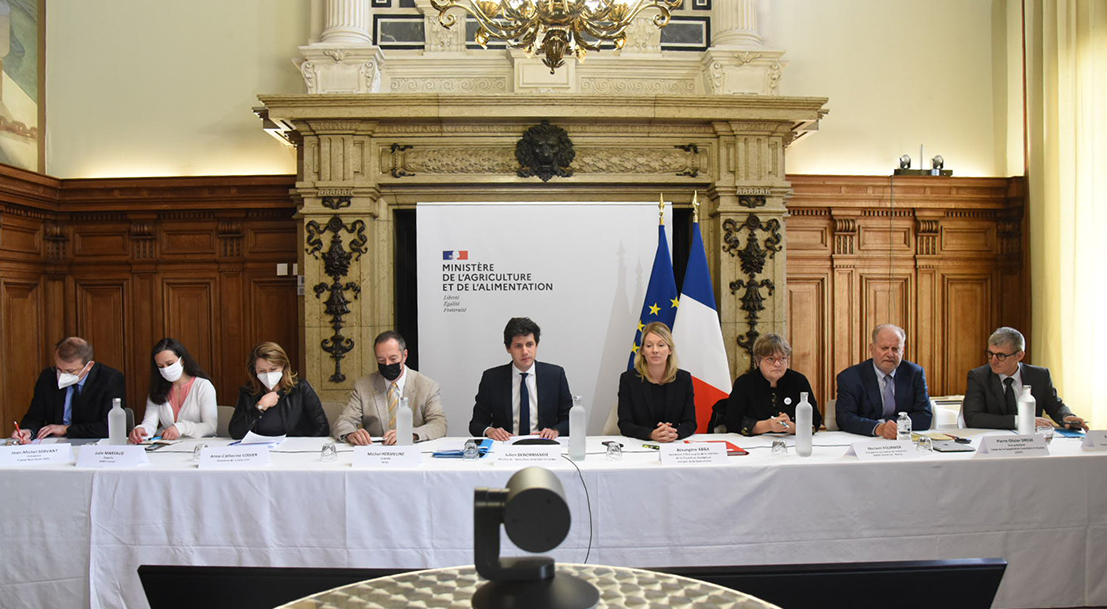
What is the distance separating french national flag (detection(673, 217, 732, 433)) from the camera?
15.8 feet

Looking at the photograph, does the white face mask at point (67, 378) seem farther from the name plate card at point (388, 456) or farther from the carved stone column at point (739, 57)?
the carved stone column at point (739, 57)

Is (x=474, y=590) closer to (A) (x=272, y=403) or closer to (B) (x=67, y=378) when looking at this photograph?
(A) (x=272, y=403)

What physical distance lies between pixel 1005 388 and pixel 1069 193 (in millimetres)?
2926

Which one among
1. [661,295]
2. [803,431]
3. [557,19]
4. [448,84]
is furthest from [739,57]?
[803,431]

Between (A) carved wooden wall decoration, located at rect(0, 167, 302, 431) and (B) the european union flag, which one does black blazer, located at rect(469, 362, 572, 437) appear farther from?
(A) carved wooden wall decoration, located at rect(0, 167, 302, 431)

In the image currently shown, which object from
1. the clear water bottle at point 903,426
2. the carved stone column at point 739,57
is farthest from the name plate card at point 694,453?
the carved stone column at point 739,57

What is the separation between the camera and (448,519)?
2.79 m

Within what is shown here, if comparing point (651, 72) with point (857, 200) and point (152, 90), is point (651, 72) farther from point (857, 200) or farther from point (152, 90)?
point (152, 90)

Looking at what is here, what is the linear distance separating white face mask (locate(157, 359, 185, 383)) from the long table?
909 mm

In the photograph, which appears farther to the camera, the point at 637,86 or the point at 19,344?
the point at 637,86

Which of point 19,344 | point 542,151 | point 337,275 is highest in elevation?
point 542,151

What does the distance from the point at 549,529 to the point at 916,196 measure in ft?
20.5

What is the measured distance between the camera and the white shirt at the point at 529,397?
3830mm

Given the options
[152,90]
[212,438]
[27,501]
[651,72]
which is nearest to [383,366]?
[212,438]
